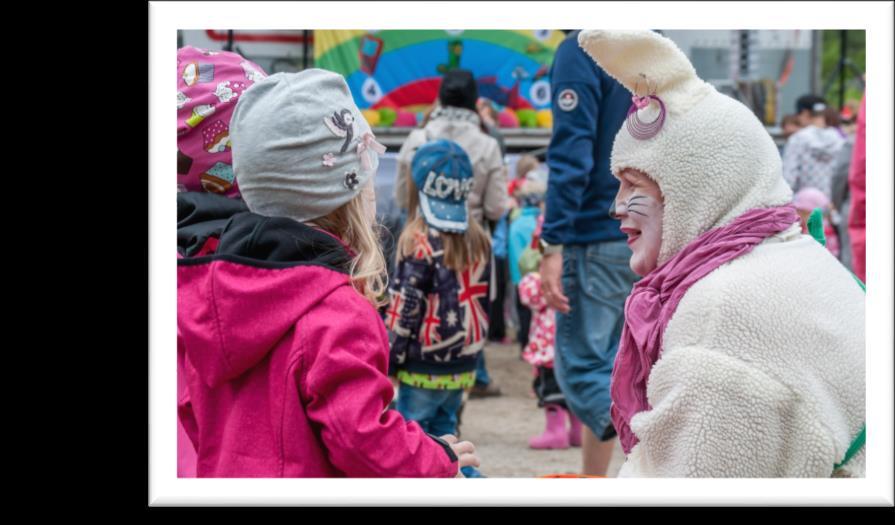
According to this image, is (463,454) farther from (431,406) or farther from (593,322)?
(431,406)

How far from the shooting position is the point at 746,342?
2002 millimetres

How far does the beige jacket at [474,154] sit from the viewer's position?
230 inches

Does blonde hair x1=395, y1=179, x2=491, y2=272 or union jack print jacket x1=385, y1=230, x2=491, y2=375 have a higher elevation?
blonde hair x1=395, y1=179, x2=491, y2=272

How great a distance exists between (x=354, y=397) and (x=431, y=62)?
808 cm

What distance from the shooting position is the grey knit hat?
231cm

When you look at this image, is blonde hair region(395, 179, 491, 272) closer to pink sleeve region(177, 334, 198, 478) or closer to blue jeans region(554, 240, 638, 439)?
blue jeans region(554, 240, 638, 439)

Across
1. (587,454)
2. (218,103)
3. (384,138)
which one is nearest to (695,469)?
(218,103)

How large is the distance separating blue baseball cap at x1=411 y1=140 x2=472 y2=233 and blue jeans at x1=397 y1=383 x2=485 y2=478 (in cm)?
68

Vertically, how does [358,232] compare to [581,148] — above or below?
below

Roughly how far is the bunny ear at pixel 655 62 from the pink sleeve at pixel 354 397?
0.72 m

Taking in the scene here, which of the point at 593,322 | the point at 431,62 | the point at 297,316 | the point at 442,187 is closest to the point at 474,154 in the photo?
the point at 442,187

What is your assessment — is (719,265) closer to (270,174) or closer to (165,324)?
(270,174)

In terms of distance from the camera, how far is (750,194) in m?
2.16

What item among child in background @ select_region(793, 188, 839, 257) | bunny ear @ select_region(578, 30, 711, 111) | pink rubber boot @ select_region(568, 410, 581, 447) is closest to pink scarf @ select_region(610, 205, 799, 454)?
bunny ear @ select_region(578, 30, 711, 111)
